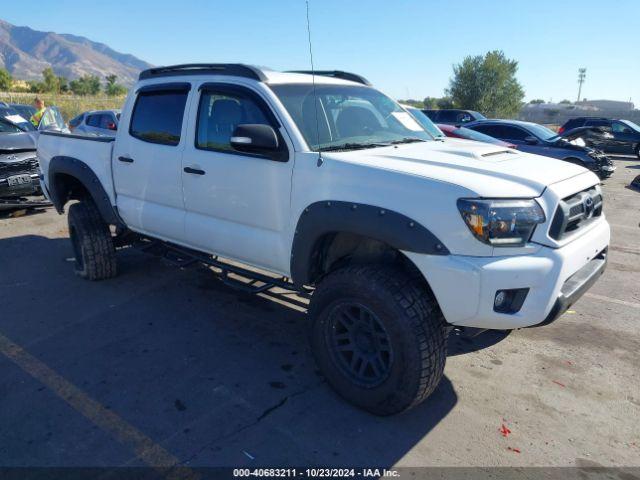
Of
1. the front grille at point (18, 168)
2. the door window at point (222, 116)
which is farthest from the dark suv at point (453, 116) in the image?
the door window at point (222, 116)

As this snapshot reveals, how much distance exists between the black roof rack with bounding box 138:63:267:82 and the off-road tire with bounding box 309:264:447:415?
164 cm

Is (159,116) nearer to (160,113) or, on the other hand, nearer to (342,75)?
(160,113)

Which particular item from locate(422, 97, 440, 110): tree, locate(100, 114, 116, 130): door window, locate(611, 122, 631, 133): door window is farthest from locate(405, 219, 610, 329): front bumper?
locate(422, 97, 440, 110): tree

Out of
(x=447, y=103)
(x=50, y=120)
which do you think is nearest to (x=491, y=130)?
(x=50, y=120)

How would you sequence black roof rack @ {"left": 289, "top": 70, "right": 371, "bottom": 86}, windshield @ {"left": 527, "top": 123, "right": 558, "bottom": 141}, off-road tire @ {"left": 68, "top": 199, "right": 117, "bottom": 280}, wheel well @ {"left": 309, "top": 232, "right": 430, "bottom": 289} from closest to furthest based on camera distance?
wheel well @ {"left": 309, "top": 232, "right": 430, "bottom": 289}, black roof rack @ {"left": 289, "top": 70, "right": 371, "bottom": 86}, off-road tire @ {"left": 68, "top": 199, "right": 117, "bottom": 280}, windshield @ {"left": 527, "top": 123, "right": 558, "bottom": 141}

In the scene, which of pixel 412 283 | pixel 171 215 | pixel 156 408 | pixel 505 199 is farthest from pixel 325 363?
pixel 171 215

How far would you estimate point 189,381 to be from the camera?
11.5ft

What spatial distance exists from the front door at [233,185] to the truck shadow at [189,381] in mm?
789

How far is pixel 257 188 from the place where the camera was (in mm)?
3541

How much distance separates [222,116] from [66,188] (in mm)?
2787

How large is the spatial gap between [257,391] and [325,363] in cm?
51

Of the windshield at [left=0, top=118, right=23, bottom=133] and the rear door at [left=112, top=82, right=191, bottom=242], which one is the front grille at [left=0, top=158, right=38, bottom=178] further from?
the rear door at [left=112, top=82, right=191, bottom=242]

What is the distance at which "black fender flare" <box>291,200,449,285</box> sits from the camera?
2.75m

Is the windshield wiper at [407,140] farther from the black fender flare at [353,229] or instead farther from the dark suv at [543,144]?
the dark suv at [543,144]
